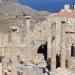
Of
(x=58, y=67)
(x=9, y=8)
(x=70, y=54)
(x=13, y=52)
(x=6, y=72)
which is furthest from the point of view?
(x=9, y=8)

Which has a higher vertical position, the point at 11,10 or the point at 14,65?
the point at 11,10

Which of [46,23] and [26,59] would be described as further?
[46,23]

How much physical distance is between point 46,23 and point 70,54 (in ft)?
13.5

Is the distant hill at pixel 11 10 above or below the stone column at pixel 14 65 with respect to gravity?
above

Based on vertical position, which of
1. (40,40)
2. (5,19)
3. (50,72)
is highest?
(5,19)

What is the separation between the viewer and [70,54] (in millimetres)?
30578

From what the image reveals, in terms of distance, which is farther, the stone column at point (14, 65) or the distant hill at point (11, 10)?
the distant hill at point (11, 10)

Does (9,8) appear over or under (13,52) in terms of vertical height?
over

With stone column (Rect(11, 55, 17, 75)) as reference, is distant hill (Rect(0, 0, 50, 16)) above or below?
above

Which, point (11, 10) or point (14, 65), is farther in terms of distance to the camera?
point (11, 10)

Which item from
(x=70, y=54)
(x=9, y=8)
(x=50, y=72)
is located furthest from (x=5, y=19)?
(x=50, y=72)

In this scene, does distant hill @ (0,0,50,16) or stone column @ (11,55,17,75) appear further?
distant hill @ (0,0,50,16)

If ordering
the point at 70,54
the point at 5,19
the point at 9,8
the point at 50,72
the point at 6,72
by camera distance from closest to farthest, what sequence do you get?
the point at 6,72 < the point at 50,72 < the point at 70,54 < the point at 5,19 < the point at 9,8

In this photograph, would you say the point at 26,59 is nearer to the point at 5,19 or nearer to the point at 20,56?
the point at 20,56
